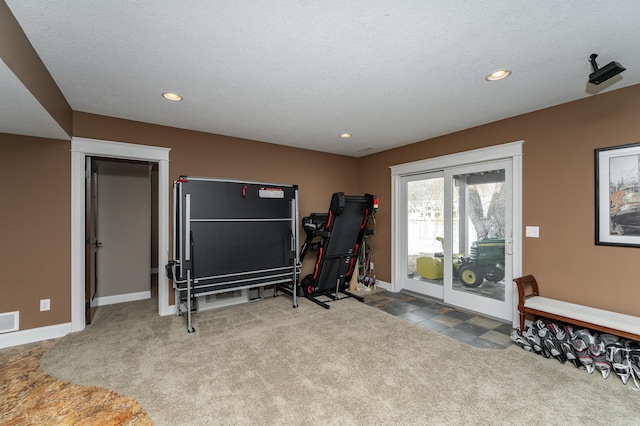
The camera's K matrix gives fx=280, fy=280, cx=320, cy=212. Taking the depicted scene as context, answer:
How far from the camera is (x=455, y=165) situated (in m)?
4.12

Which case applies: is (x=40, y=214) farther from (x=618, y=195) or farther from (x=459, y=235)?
(x=618, y=195)

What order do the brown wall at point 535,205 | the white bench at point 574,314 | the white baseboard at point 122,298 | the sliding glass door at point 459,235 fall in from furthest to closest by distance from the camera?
1. the white baseboard at point 122,298
2. the sliding glass door at point 459,235
3. the brown wall at point 535,205
4. the white bench at point 574,314

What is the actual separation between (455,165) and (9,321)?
572 centimetres

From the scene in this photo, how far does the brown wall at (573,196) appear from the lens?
105 inches

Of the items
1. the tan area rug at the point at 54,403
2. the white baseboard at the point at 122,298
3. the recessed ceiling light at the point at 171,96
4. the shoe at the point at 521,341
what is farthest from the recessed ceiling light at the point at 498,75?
the white baseboard at the point at 122,298

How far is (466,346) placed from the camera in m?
2.93

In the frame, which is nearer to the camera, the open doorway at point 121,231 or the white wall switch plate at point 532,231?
the white wall switch plate at point 532,231

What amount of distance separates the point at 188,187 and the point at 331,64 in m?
2.28

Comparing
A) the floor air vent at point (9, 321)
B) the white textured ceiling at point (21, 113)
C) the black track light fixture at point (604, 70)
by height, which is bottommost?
the floor air vent at point (9, 321)

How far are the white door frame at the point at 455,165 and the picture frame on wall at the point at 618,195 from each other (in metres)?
0.71

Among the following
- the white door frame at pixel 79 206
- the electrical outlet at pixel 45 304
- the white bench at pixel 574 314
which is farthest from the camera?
the white door frame at pixel 79 206

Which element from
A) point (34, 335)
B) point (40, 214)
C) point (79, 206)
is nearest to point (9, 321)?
point (34, 335)

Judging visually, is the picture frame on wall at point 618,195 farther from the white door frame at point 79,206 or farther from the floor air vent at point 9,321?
the floor air vent at point 9,321

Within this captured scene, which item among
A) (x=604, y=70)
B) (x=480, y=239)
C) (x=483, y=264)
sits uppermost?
(x=604, y=70)
